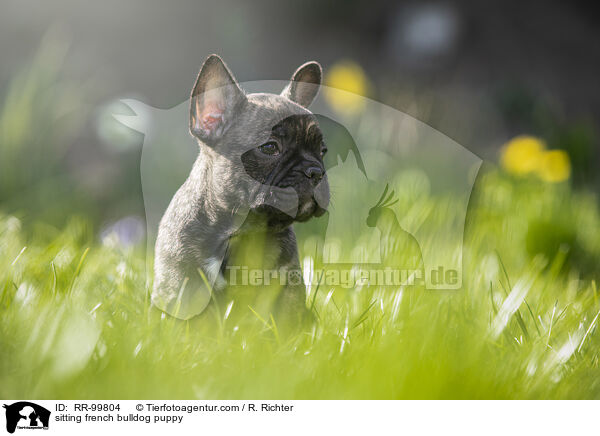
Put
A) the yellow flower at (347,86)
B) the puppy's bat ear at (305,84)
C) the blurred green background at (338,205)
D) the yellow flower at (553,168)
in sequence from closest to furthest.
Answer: the blurred green background at (338,205)
the puppy's bat ear at (305,84)
the yellow flower at (347,86)
the yellow flower at (553,168)

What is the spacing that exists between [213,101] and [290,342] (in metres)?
0.85

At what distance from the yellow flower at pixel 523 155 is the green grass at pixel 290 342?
1318 mm

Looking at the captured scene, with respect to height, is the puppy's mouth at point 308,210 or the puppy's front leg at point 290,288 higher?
the puppy's mouth at point 308,210

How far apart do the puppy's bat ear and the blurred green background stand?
0.80 ft

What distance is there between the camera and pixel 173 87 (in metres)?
2.16

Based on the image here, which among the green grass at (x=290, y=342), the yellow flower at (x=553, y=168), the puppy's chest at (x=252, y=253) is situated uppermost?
the yellow flower at (x=553, y=168)

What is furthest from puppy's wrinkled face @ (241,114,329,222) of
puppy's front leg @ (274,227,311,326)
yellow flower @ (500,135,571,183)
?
yellow flower @ (500,135,571,183)

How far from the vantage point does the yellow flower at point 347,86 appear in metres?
2.41

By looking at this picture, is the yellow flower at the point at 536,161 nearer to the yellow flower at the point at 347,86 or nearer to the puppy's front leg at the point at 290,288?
the yellow flower at the point at 347,86

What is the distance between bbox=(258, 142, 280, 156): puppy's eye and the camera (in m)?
1.89

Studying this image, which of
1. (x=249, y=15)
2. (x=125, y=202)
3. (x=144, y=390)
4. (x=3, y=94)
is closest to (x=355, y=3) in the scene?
(x=249, y=15)
